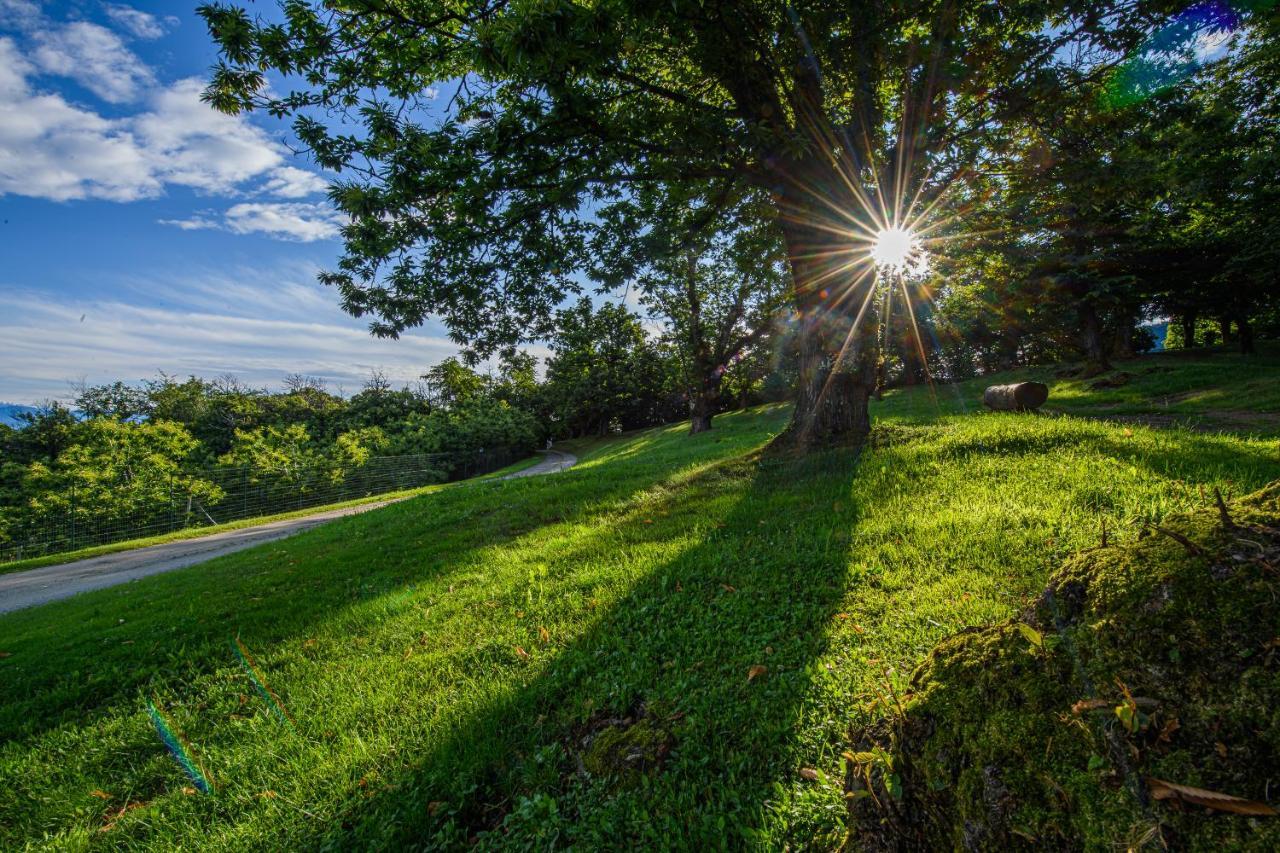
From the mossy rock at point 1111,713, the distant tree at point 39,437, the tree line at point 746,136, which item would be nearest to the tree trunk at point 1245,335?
the tree line at point 746,136

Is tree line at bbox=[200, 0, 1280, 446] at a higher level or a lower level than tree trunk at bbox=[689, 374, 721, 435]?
higher

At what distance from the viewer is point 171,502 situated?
20.1 m

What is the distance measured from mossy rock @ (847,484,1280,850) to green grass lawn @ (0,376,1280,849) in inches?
35.8

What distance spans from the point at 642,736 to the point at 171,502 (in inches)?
1024

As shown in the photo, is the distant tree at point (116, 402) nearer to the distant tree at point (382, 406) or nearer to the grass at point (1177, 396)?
the distant tree at point (382, 406)

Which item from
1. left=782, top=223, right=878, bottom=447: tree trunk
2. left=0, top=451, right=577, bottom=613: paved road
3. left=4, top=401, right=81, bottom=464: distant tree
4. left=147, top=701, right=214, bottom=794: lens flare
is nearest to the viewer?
left=147, top=701, right=214, bottom=794: lens flare

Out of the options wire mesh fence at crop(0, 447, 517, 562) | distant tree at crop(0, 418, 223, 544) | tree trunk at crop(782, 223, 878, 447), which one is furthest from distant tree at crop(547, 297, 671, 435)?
tree trunk at crop(782, 223, 878, 447)

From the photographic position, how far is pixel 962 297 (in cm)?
1722

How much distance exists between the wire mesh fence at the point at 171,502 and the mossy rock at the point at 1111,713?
2732 cm

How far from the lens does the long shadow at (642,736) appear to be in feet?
7.36

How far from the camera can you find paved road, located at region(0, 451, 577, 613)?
1004cm

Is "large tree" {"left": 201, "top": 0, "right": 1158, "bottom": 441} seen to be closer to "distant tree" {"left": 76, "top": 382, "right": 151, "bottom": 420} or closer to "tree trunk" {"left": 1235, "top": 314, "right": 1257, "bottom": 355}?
"tree trunk" {"left": 1235, "top": 314, "right": 1257, "bottom": 355}

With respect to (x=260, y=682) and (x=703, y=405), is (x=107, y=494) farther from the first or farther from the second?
(x=703, y=405)

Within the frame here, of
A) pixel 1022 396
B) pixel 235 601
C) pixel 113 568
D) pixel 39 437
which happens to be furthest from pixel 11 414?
pixel 1022 396
